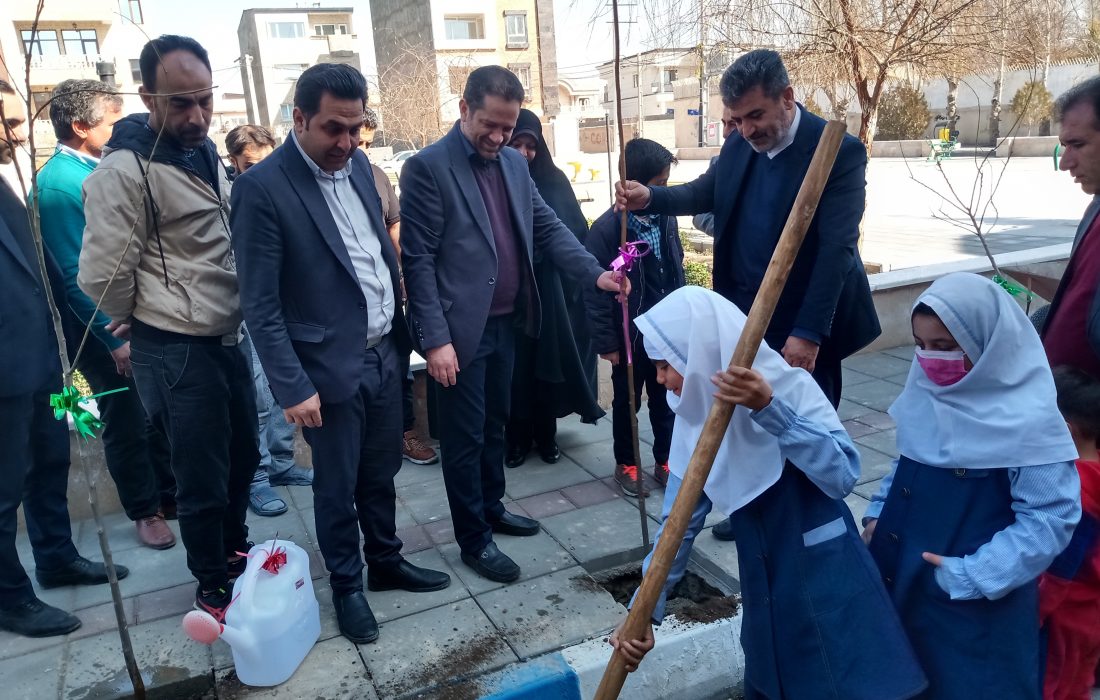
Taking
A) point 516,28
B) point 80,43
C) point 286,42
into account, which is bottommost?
point 80,43

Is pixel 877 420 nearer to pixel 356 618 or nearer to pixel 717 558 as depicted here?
pixel 717 558

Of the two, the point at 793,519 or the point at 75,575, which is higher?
the point at 793,519

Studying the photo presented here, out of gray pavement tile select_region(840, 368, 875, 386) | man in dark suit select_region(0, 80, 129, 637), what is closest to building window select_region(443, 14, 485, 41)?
gray pavement tile select_region(840, 368, 875, 386)

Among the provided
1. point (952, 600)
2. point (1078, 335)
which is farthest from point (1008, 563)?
point (1078, 335)

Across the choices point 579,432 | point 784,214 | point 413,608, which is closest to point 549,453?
point 579,432

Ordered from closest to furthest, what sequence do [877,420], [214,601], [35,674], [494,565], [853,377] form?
[35,674] < [214,601] < [494,565] < [877,420] < [853,377]

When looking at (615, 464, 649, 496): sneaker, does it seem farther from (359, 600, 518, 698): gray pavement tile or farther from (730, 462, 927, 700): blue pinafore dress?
(730, 462, 927, 700): blue pinafore dress

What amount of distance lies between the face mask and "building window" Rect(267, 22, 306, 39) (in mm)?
54487

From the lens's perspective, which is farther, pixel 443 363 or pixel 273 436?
pixel 273 436

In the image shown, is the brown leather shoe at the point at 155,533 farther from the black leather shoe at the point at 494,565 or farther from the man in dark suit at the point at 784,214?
the man in dark suit at the point at 784,214

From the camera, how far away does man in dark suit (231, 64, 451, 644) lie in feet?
8.71

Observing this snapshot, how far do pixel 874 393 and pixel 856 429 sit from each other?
2.44ft

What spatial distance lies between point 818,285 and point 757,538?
113cm

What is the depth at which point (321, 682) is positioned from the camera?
2.75m
